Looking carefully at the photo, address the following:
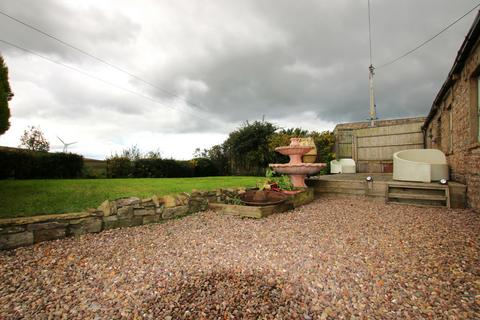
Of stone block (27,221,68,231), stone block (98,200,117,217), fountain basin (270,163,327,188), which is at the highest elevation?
fountain basin (270,163,327,188)

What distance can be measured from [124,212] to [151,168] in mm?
6339

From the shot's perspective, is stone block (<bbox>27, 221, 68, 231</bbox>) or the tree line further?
the tree line

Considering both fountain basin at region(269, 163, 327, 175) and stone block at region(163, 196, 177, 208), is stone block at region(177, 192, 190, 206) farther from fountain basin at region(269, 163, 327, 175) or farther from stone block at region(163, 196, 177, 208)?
fountain basin at region(269, 163, 327, 175)

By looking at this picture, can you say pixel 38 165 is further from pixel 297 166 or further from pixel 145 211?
pixel 297 166

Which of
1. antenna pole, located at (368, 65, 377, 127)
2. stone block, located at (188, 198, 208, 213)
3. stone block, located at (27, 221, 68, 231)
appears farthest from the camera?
antenna pole, located at (368, 65, 377, 127)

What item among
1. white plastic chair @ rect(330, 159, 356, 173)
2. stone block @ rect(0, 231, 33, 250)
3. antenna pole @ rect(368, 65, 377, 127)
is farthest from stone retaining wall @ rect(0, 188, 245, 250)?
antenna pole @ rect(368, 65, 377, 127)

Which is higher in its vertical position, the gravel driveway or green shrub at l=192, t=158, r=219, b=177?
green shrub at l=192, t=158, r=219, b=177

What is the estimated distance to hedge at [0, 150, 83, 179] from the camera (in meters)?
6.06

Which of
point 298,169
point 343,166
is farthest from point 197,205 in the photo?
point 343,166

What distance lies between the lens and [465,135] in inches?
173

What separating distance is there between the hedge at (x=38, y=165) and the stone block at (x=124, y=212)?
17.8 feet

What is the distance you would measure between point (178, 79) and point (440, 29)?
9542mm

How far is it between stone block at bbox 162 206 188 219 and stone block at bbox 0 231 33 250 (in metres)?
1.61

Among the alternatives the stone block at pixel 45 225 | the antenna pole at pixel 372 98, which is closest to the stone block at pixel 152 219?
the stone block at pixel 45 225
